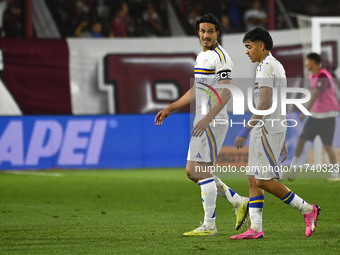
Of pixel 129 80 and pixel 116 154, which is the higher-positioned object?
pixel 129 80

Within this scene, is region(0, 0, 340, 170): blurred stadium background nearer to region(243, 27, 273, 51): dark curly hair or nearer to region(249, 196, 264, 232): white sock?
region(243, 27, 273, 51): dark curly hair

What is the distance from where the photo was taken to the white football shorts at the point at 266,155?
197 inches

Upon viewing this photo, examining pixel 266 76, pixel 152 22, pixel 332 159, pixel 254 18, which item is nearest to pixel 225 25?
pixel 254 18

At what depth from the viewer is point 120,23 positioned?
17.0 metres

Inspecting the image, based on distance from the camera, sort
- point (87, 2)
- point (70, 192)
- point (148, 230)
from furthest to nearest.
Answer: point (87, 2)
point (70, 192)
point (148, 230)

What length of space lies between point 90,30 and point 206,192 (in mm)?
12098

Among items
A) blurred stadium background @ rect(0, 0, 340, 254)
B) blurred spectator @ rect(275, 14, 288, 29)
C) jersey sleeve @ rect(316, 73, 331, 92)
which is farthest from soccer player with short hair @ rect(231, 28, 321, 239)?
blurred spectator @ rect(275, 14, 288, 29)

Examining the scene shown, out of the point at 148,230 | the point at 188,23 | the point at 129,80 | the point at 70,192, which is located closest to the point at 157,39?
the point at 129,80

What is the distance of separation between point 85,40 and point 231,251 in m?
11.4

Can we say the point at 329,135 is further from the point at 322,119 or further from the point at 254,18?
the point at 254,18

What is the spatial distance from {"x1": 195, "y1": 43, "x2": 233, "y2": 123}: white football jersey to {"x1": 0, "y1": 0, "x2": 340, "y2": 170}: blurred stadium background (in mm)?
6877

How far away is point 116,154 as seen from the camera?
13.8 metres

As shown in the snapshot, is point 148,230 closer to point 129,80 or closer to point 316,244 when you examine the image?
point 316,244

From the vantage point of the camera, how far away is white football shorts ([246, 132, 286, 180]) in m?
5.01
